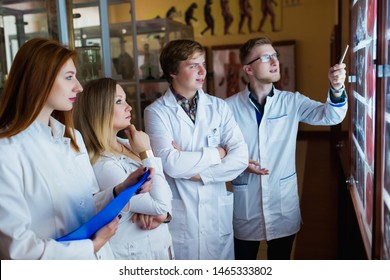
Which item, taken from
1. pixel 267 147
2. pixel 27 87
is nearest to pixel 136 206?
pixel 27 87

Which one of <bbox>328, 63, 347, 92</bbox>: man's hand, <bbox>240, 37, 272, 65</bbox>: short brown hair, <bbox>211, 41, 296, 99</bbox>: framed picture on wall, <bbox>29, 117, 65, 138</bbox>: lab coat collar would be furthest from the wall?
<bbox>29, 117, 65, 138</bbox>: lab coat collar

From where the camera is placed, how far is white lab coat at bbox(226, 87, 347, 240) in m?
2.12

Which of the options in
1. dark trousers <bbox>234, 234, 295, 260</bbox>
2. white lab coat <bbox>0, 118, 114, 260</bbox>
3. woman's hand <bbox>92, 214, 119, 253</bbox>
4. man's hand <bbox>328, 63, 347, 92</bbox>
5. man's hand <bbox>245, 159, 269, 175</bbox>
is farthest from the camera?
dark trousers <bbox>234, 234, 295, 260</bbox>

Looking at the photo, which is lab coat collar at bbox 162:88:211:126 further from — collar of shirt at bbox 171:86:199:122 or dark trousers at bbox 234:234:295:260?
dark trousers at bbox 234:234:295:260

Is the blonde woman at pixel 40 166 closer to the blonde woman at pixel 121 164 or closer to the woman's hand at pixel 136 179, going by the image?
the woman's hand at pixel 136 179

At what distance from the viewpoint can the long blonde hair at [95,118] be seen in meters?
1.53

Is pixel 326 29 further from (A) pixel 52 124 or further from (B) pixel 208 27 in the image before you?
(A) pixel 52 124

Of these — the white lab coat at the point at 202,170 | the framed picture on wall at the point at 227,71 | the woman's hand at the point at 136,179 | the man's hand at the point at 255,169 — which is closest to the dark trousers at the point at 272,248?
the white lab coat at the point at 202,170

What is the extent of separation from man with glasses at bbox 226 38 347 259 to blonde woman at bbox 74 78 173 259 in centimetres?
67

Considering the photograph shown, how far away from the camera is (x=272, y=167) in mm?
2129

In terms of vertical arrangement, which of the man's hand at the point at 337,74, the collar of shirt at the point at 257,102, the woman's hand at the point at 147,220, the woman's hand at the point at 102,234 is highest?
the man's hand at the point at 337,74

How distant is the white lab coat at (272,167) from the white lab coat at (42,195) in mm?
1010

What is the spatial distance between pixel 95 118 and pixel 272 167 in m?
1.00
